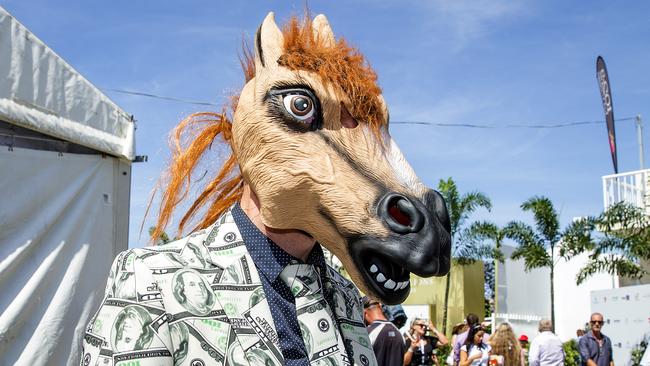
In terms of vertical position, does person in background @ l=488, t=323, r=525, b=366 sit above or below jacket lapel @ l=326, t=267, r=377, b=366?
below

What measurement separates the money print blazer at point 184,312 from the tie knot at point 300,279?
9 centimetres

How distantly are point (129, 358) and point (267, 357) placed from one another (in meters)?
0.25

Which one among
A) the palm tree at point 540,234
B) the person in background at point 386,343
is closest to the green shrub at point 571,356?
the palm tree at point 540,234

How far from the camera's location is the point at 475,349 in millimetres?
7422

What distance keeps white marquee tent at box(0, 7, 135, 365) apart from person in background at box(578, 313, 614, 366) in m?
6.75

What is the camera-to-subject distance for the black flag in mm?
22297

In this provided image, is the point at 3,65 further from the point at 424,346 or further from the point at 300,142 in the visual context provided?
the point at 424,346

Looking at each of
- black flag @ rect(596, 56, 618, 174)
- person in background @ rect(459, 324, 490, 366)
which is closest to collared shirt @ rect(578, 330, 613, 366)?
person in background @ rect(459, 324, 490, 366)

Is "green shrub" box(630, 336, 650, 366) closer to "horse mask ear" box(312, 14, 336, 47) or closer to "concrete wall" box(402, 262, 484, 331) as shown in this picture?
"horse mask ear" box(312, 14, 336, 47)

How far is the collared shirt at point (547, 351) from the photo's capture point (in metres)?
7.55

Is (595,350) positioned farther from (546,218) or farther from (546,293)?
(546,293)

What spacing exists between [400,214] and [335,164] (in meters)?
0.17

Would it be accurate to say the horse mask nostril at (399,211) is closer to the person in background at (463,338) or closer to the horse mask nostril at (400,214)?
the horse mask nostril at (400,214)

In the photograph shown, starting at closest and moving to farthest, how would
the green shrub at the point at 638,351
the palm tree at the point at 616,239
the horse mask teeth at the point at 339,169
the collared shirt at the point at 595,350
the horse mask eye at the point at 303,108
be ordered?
1. the horse mask teeth at the point at 339,169
2. the horse mask eye at the point at 303,108
3. the collared shirt at the point at 595,350
4. the green shrub at the point at 638,351
5. the palm tree at the point at 616,239
